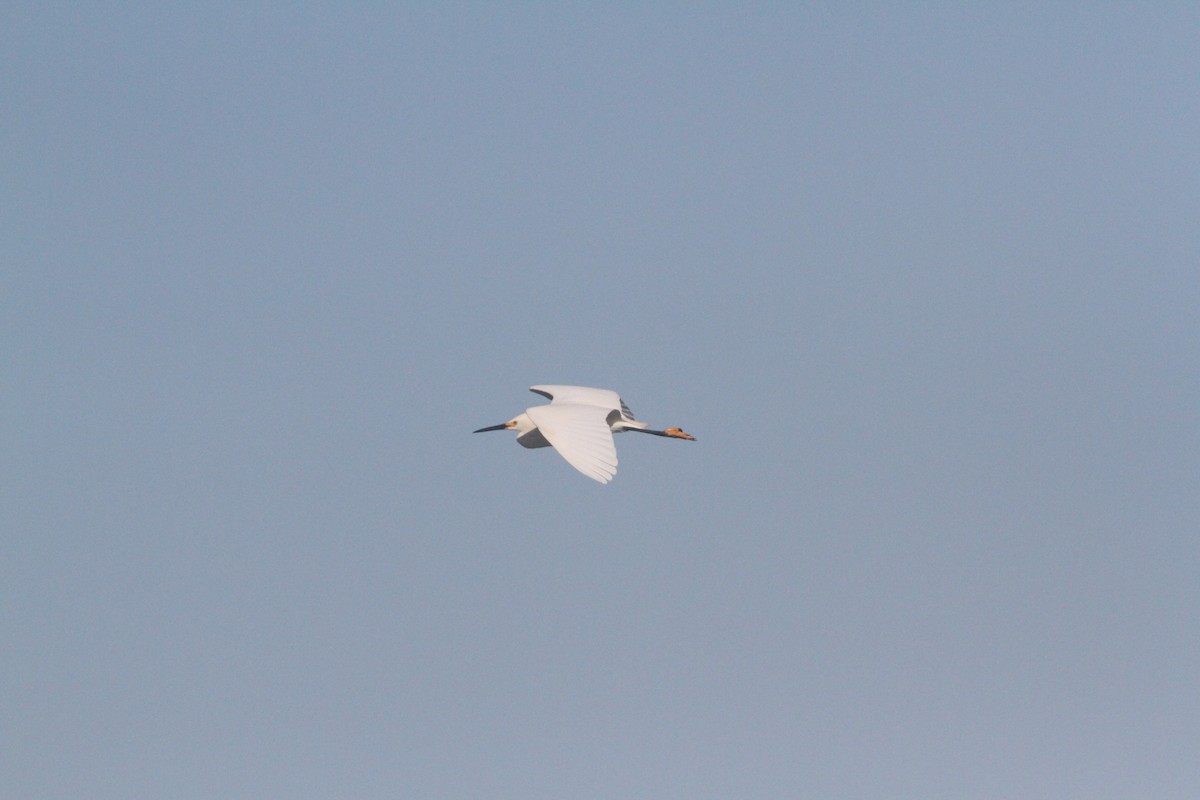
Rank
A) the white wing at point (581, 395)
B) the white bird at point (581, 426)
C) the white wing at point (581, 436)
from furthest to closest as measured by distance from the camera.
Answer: the white wing at point (581, 395) < the white bird at point (581, 426) < the white wing at point (581, 436)

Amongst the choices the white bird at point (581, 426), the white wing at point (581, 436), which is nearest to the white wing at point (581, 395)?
the white bird at point (581, 426)

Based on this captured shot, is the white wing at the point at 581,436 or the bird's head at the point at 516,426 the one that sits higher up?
the bird's head at the point at 516,426

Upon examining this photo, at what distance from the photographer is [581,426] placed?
122ft

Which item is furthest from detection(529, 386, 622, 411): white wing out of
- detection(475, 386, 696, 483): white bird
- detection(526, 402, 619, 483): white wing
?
detection(526, 402, 619, 483): white wing

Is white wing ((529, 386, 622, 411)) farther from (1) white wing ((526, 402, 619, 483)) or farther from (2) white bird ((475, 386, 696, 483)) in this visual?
(1) white wing ((526, 402, 619, 483))

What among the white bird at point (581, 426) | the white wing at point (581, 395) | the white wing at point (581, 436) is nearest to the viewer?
the white wing at point (581, 436)

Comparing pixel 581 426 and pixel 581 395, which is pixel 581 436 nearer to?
pixel 581 426

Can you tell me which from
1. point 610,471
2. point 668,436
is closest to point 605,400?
point 668,436

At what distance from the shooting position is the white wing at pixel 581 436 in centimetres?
3375

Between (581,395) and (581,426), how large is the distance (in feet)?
24.5

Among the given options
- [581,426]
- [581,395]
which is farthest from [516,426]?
[581,426]

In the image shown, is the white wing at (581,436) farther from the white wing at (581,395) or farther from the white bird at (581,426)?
the white wing at (581,395)

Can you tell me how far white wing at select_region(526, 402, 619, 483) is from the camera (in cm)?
3375

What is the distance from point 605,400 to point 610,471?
1081 cm
